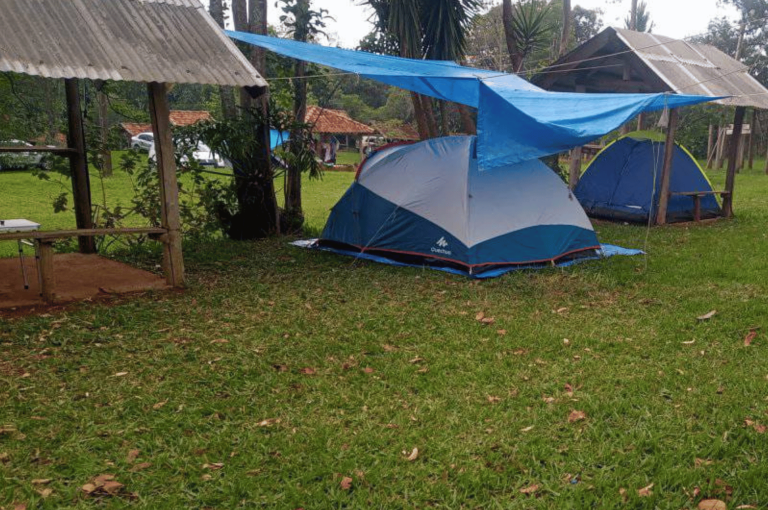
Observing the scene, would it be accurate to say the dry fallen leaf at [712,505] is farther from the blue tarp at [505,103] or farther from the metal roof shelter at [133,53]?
the metal roof shelter at [133,53]

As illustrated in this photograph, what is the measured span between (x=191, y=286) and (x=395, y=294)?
1.88m

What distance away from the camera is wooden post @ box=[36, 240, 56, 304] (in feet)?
17.3

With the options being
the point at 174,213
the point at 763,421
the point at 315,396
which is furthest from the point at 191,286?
the point at 763,421

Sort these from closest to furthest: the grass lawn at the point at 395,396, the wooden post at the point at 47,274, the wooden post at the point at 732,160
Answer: the grass lawn at the point at 395,396 → the wooden post at the point at 47,274 → the wooden post at the point at 732,160

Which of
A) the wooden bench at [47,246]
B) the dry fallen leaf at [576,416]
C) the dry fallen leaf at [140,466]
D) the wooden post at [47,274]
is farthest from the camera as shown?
the wooden post at [47,274]

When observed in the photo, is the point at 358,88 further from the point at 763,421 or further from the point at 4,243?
the point at 763,421

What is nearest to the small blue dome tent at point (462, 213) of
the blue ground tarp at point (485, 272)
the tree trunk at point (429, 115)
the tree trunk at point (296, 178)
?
the blue ground tarp at point (485, 272)

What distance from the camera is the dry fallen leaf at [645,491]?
2770 millimetres

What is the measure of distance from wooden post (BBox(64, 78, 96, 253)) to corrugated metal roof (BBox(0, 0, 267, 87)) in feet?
6.17

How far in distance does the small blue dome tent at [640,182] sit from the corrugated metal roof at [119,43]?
6943 millimetres

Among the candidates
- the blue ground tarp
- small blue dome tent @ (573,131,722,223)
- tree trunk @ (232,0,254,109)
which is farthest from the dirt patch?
small blue dome tent @ (573,131,722,223)

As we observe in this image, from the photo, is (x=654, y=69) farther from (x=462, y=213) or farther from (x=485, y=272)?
(x=485, y=272)

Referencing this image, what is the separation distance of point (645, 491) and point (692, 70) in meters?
8.62

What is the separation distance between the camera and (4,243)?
9.27 metres
